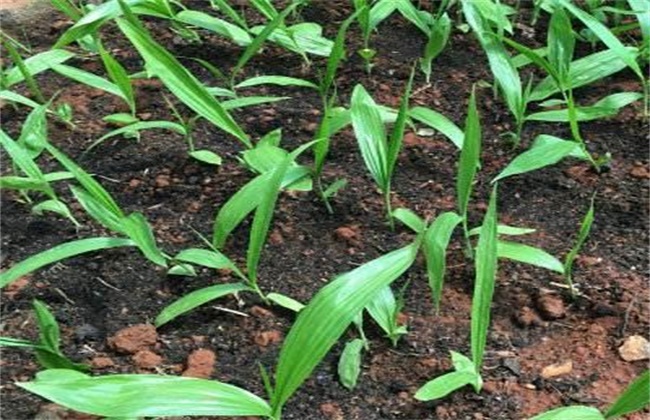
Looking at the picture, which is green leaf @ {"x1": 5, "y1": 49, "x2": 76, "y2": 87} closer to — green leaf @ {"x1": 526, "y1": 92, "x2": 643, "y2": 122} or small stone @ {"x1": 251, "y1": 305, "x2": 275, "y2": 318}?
small stone @ {"x1": 251, "y1": 305, "x2": 275, "y2": 318}

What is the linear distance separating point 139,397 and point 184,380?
0.23 feet

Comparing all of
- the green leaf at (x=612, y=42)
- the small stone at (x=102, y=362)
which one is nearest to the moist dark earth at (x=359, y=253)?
the small stone at (x=102, y=362)

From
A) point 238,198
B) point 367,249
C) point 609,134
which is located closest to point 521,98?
point 609,134

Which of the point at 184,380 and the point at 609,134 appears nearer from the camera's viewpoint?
the point at 184,380

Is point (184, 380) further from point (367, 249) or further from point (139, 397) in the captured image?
point (367, 249)

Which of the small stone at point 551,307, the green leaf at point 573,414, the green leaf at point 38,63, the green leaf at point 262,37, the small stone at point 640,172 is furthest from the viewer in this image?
the green leaf at point 38,63

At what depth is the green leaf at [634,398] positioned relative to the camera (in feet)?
3.99

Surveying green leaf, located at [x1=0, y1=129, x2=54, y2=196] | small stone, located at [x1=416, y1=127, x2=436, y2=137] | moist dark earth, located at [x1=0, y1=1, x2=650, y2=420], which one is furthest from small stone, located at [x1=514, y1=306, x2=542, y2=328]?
green leaf, located at [x1=0, y1=129, x2=54, y2=196]

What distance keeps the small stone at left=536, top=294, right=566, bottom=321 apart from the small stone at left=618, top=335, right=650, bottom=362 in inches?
3.5

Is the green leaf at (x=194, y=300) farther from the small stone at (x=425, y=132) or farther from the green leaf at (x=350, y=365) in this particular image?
the small stone at (x=425, y=132)

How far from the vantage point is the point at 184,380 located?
47.8 inches

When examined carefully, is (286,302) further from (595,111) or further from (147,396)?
(595,111)

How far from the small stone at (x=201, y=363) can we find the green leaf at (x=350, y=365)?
0.16m

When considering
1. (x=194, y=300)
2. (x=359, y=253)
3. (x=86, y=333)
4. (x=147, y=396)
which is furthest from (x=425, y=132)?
(x=147, y=396)
